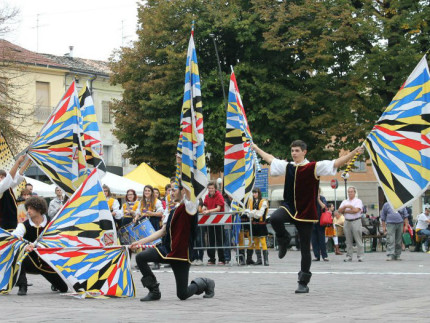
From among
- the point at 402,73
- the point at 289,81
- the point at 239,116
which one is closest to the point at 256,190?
the point at 239,116

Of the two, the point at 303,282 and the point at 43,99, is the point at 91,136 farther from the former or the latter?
the point at 43,99

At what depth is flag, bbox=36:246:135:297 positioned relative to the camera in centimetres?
1110

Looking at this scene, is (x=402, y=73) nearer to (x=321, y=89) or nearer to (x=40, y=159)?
(x=321, y=89)

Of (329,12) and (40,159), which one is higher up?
(329,12)

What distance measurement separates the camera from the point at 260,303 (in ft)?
33.0

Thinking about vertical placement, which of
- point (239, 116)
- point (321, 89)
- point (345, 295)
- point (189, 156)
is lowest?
point (345, 295)

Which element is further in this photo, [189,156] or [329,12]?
[329,12]

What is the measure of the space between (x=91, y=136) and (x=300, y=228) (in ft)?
24.8

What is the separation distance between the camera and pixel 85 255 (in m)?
11.2

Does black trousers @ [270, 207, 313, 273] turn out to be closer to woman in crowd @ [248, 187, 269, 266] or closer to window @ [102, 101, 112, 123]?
woman in crowd @ [248, 187, 269, 266]

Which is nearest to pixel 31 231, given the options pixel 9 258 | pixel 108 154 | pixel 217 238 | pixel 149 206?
pixel 9 258

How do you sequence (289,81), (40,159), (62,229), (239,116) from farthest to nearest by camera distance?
1. (289,81)
2. (239,116)
3. (40,159)
4. (62,229)

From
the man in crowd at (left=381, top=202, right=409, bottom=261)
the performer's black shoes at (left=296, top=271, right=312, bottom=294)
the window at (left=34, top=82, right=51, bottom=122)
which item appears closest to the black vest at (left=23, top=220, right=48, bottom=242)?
the performer's black shoes at (left=296, top=271, right=312, bottom=294)

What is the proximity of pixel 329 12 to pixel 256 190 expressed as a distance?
51.9 feet
